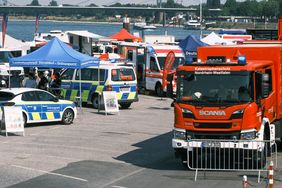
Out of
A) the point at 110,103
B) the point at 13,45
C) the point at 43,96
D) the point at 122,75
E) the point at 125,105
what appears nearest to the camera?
the point at 43,96

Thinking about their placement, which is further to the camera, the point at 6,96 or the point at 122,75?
the point at 122,75

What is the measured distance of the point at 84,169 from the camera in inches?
619

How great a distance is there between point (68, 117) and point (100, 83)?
14.8ft

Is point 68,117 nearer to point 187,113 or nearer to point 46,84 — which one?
point 46,84

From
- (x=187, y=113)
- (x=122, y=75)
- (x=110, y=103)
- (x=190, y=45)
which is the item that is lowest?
(x=110, y=103)

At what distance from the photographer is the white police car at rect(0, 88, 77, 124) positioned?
2194 cm

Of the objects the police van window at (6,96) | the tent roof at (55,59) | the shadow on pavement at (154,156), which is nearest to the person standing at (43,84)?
the tent roof at (55,59)

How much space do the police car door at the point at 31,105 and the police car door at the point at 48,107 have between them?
16 centimetres

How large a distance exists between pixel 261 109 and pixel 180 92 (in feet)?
6.15

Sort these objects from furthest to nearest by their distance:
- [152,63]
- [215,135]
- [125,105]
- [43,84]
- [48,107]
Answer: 1. [152,63]
2. [43,84]
3. [125,105]
4. [48,107]
5. [215,135]

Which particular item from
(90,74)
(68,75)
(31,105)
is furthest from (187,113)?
(68,75)

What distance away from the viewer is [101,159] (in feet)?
56.2

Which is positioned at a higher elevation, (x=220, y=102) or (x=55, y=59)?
(x=55, y=59)

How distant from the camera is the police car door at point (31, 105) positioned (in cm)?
2206
